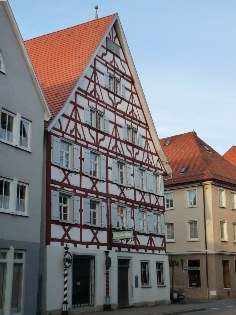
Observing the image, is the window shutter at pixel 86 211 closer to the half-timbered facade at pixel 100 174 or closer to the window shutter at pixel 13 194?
the half-timbered facade at pixel 100 174

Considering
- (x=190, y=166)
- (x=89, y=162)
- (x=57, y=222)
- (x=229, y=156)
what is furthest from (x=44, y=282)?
(x=229, y=156)

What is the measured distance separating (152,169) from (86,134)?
26.8ft

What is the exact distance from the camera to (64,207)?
2553 cm

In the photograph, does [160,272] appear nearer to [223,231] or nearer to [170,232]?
[170,232]

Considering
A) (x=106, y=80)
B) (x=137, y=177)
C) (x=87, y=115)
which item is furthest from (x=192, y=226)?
(x=87, y=115)

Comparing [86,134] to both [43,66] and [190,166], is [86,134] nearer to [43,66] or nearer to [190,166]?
[43,66]

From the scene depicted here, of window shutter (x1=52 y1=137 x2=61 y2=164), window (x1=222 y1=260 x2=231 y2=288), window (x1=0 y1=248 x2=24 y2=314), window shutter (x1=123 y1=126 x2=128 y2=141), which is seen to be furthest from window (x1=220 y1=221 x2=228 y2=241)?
window (x1=0 y1=248 x2=24 y2=314)

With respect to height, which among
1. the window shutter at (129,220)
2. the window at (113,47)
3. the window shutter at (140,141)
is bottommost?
the window shutter at (129,220)

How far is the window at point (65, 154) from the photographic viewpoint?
25.9 metres

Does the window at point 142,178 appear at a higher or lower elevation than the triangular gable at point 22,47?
lower

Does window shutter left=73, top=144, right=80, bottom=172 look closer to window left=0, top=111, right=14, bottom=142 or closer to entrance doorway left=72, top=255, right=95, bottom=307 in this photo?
entrance doorway left=72, top=255, right=95, bottom=307

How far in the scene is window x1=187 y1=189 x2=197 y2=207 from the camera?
44606 millimetres

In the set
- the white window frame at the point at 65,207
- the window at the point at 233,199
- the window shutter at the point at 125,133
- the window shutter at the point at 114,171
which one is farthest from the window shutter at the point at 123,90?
the window at the point at 233,199

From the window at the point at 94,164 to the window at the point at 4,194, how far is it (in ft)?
24.4
